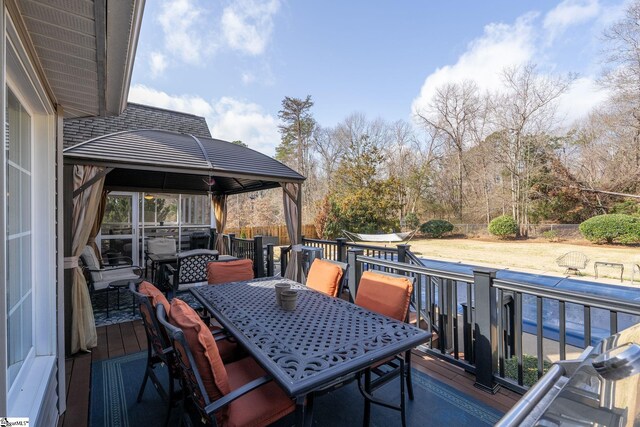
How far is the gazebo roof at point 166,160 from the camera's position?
4123 mm

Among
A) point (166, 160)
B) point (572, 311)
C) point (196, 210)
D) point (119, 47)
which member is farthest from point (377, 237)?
point (119, 47)

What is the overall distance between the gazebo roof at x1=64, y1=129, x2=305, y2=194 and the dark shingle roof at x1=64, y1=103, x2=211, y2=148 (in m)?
1.35

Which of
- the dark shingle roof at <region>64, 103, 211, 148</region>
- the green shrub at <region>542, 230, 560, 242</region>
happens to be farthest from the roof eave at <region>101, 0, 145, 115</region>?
the green shrub at <region>542, 230, 560, 242</region>

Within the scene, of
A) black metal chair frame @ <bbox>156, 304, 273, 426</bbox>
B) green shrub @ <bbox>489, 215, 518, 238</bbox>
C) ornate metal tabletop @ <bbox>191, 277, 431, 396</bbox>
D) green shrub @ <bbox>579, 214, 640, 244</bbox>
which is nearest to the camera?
black metal chair frame @ <bbox>156, 304, 273, 426</bbox>

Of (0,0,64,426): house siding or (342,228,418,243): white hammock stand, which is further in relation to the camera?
(342,228,418,243): white hammock stand

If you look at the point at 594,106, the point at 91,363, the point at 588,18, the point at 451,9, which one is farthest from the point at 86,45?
the point at 594,106

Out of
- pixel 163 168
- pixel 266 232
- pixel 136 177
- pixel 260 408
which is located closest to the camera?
pixel 260 408

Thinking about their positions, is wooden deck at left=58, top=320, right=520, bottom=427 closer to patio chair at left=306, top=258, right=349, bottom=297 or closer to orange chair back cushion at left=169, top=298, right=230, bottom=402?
patio chair at left=306, top=258, right=349, bottom=297

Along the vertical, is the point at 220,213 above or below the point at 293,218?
above

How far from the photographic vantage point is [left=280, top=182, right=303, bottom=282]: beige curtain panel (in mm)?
5770

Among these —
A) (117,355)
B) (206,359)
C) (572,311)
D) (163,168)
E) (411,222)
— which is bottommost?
(572,311)

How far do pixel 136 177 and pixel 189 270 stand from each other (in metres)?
3.40

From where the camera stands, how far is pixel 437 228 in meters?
18.5

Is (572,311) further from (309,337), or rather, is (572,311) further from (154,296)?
(154,296)
